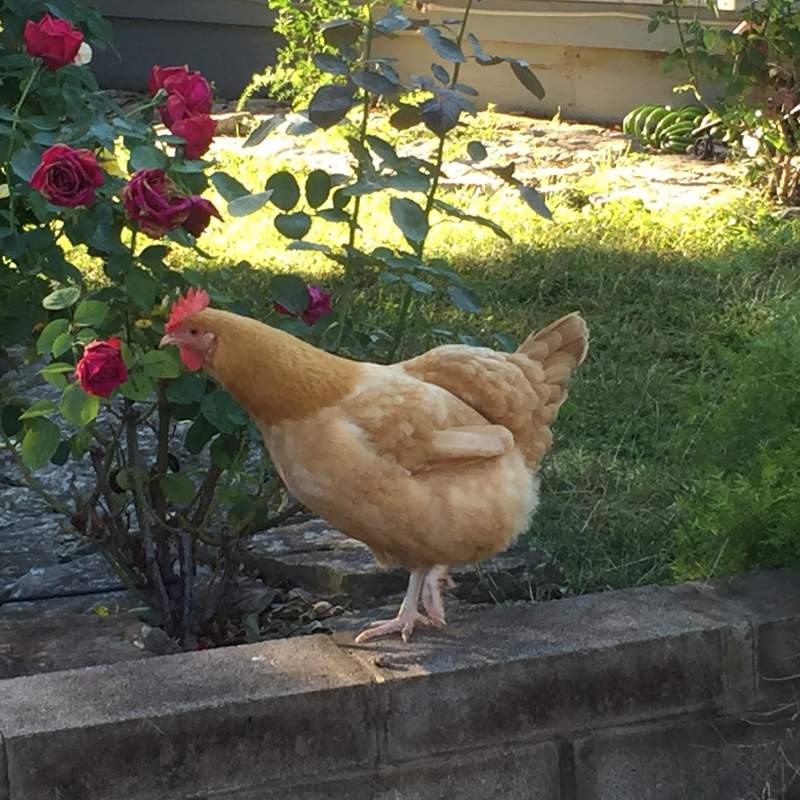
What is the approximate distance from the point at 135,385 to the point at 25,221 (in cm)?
77

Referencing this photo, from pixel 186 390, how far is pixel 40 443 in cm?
30

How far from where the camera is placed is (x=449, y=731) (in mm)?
2580

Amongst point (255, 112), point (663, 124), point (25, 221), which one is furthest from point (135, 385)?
point (255, 112)

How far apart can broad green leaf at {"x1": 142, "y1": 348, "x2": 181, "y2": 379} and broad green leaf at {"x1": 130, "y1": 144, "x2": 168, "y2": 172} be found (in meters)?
0.35

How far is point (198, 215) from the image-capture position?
2.69 m

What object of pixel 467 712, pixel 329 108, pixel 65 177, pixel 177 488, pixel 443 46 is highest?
pixel 443 46

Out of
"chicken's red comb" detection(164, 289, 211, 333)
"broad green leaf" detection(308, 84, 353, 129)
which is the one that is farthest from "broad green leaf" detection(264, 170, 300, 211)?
"chicken's red comb" detection(164, 289, 211, 333)

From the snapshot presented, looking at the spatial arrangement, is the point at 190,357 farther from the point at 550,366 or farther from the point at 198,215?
the point at 550,366

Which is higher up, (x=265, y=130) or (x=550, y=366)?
(x=265, y=130)

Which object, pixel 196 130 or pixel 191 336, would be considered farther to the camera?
pixel 196 130

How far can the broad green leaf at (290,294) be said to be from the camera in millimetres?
2877

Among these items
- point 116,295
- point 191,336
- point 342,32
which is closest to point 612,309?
point 342,32

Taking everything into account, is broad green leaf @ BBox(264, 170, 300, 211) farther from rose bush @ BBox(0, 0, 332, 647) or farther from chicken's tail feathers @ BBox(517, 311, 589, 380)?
chicken's tail feathers @ BBox(517, 311, 589, 380)

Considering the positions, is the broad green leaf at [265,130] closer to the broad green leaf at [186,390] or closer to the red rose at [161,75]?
the red rose at [161,75]
